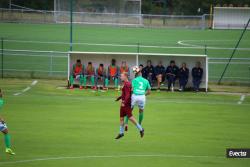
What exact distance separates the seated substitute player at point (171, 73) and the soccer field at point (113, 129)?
0.91 metres

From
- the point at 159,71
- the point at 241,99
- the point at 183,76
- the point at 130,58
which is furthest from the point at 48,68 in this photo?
the point at 241,99

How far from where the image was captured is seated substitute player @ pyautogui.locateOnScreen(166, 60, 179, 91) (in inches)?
1340

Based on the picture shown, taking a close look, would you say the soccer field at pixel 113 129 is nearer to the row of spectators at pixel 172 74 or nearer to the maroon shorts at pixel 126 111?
the maroon shorts at pixel 126 111

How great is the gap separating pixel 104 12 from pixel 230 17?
1512 centimetres

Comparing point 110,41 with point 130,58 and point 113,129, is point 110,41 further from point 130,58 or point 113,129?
point 113,129

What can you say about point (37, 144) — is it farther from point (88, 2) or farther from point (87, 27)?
point (87, 27)

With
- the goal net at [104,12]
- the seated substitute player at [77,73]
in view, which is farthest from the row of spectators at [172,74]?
the goal net at [104,12]

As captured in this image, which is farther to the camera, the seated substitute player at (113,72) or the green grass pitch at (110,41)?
the green grass pitch at (110,41)

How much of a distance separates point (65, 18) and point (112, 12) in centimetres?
517

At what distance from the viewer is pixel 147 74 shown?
34.1 meters

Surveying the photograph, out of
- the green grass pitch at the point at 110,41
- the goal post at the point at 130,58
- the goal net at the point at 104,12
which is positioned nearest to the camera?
the goal post at the point at 130,58

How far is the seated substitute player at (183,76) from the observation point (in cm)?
3409

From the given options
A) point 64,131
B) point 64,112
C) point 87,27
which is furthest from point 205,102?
point 87,27

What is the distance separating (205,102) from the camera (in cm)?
3073
